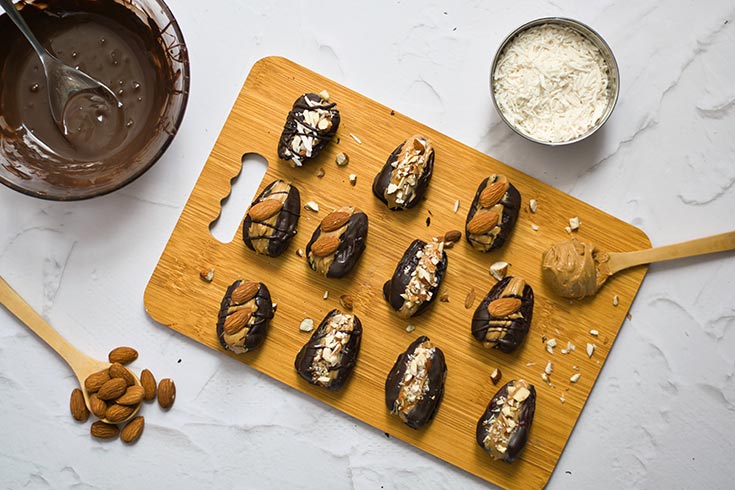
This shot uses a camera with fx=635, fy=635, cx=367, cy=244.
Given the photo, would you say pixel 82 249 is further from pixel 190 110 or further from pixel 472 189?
pixel 472 189

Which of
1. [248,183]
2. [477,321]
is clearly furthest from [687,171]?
[248,183]

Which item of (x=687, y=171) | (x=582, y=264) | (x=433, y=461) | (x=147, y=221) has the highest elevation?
(x=687, y=171)

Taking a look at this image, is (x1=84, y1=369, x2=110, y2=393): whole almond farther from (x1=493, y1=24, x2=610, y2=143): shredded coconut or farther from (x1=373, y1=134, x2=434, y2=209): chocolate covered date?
(x1=493, y1=24, x2=610, y2=143): shredded coconut

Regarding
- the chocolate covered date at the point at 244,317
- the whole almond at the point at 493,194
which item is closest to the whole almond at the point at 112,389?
the chocolate covered date at the point at 244,317

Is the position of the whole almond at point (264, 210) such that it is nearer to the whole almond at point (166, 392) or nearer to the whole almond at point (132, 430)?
the whole almond at point (166, 392)

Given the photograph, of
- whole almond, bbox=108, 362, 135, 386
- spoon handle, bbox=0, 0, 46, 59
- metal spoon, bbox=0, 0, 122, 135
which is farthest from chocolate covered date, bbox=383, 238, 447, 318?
spoon handle, bbox=0, 0, 46, 59

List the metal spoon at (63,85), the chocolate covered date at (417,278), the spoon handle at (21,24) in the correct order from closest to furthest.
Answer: the spoon handle at (21,24) < the metal spoon at (63,85) < the chocolate covered date at (417,278)
